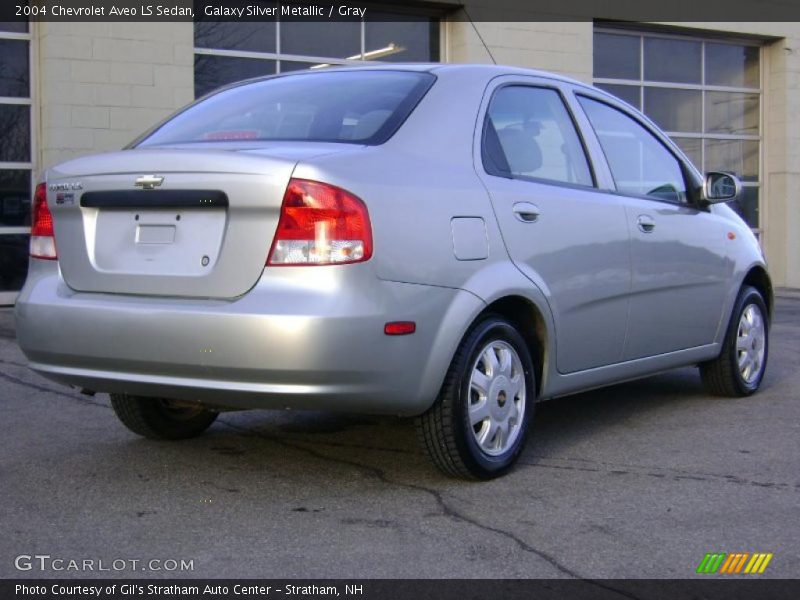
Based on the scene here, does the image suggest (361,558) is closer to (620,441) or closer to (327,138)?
(327,138)

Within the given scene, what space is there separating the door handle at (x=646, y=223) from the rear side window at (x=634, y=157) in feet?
0.46

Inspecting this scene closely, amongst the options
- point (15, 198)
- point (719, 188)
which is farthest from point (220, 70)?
point (719, 188)

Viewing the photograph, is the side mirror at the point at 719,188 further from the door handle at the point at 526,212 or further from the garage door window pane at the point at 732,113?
the garage door window pane at the point at 732,113

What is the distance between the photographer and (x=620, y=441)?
221 inches

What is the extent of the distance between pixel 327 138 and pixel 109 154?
2.71ft

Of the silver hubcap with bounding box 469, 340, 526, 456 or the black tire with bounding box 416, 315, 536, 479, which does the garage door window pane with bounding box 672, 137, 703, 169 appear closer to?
the silver hubcap with bounding box 469, 340, 526, 456

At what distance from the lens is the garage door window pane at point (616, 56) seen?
15.5 meters

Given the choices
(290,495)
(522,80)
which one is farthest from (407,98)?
(290,495)

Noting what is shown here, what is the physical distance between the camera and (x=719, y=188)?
21.0 ft

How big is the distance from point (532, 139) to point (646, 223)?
833 millimetres

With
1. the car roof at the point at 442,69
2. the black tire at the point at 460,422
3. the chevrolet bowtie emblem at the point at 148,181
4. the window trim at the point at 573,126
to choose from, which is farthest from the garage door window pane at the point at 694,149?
the chevrolet bowtie emblem at the point at 148,181

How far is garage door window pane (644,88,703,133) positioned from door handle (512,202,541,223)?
11584mm

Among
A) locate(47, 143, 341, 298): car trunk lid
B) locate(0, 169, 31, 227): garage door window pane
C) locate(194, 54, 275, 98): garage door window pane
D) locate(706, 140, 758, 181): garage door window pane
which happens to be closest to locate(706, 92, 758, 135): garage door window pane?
locate(706, 140, 758, 181): garage door window pane

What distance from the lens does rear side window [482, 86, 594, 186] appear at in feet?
16.4
